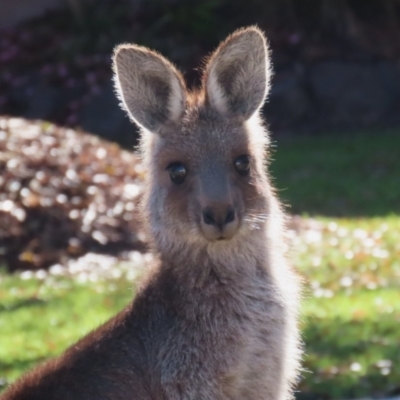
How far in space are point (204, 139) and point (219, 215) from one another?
44 centimetres

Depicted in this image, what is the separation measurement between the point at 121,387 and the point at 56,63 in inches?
651

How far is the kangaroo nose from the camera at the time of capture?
13.4 feet

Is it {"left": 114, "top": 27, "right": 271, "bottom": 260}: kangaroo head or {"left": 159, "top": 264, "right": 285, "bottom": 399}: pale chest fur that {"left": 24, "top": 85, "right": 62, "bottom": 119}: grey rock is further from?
{"left": 159, "top": 264, "right": 285, "bottom": 399}: pale chest fur

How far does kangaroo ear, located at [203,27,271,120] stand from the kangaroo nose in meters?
0.60

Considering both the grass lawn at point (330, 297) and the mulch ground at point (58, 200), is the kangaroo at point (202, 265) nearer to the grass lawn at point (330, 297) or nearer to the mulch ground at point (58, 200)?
the grass lawn at point (330, 297)

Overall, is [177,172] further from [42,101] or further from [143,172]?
[42,101]

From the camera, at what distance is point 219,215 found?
409 centimetres

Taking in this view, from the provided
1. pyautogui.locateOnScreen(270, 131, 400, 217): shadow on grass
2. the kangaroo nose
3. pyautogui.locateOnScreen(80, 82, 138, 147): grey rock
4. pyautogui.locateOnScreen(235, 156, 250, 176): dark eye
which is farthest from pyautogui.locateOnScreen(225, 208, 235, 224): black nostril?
pyautogui.locateOnScreen(80, 82, 138, 147): grey rock

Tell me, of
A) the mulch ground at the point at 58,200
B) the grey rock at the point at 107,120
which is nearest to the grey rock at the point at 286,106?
the grey rock at the point at 107,120

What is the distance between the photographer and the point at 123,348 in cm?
412

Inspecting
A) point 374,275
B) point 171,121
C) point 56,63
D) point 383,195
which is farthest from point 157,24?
point 171,121

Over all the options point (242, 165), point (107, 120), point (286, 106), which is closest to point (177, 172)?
point (242, 165)

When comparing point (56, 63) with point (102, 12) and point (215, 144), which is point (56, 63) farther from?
point (215, 144)

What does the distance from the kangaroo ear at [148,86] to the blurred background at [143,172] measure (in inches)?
31.1
